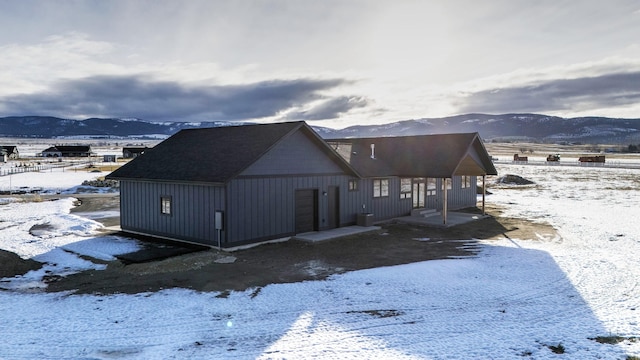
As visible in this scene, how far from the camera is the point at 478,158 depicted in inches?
1171

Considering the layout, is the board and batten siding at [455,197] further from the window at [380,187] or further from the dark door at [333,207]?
the dark door at [333,207]

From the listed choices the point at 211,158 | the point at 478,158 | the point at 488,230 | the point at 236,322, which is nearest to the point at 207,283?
the point at 236,322

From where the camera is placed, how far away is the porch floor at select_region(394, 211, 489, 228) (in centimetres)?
2378

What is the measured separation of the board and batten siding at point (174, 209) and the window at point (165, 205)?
14 centimetres

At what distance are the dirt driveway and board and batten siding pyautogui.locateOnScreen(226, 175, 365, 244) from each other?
0.87m

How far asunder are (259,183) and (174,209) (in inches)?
161

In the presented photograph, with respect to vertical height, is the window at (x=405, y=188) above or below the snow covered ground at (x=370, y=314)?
above

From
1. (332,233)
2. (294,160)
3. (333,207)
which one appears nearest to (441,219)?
(333,207)

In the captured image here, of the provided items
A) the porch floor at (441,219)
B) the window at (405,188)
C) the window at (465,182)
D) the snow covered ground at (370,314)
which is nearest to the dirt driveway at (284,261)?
the snow covered ground at (370,314)

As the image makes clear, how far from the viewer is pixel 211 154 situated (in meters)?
19.6

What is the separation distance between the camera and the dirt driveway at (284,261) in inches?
496

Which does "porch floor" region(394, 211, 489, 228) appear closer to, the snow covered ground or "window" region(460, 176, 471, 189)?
"window" region(460, 176, 471, 189)

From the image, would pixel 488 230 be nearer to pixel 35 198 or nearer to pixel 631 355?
pixel 631 355

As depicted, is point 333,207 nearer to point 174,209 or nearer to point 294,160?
point 294,160
